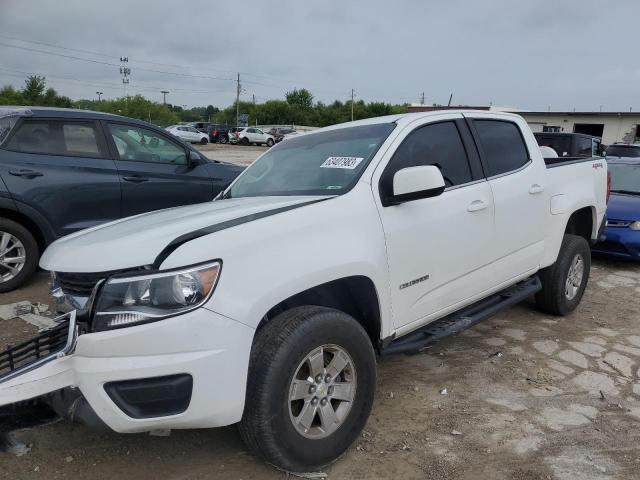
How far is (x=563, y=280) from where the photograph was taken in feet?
15.5

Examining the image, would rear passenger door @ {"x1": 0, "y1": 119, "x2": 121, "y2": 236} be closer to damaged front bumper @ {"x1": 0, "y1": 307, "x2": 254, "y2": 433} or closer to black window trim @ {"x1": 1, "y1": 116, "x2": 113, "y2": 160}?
black window trim @ {"x1": 1, "y1": 116, "x2": 113, "y2": 160}

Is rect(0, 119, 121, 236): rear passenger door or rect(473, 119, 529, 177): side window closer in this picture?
rect(473, 119, 529, 177): side window

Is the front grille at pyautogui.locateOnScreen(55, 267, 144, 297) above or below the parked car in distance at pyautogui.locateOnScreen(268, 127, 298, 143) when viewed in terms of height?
below

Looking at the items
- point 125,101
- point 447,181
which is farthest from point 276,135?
point 125,101

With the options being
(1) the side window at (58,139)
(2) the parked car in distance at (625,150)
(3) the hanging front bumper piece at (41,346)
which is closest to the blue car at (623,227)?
(1) the side window at (58,139)

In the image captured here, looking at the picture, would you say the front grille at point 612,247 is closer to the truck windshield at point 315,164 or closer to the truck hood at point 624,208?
the truck hood at point 624,208

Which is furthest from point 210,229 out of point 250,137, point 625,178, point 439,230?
point 250,137

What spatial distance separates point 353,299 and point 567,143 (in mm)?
10857

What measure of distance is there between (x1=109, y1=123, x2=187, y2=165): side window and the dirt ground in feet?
11.7

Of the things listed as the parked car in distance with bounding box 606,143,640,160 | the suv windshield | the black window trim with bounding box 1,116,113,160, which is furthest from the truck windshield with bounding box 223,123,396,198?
the suv windshield

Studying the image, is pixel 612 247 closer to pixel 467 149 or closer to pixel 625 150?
pixel 467 149

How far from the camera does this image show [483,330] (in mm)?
4734

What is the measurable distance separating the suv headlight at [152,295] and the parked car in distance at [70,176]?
11.7ft

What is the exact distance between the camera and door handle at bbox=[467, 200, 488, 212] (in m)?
3.49
